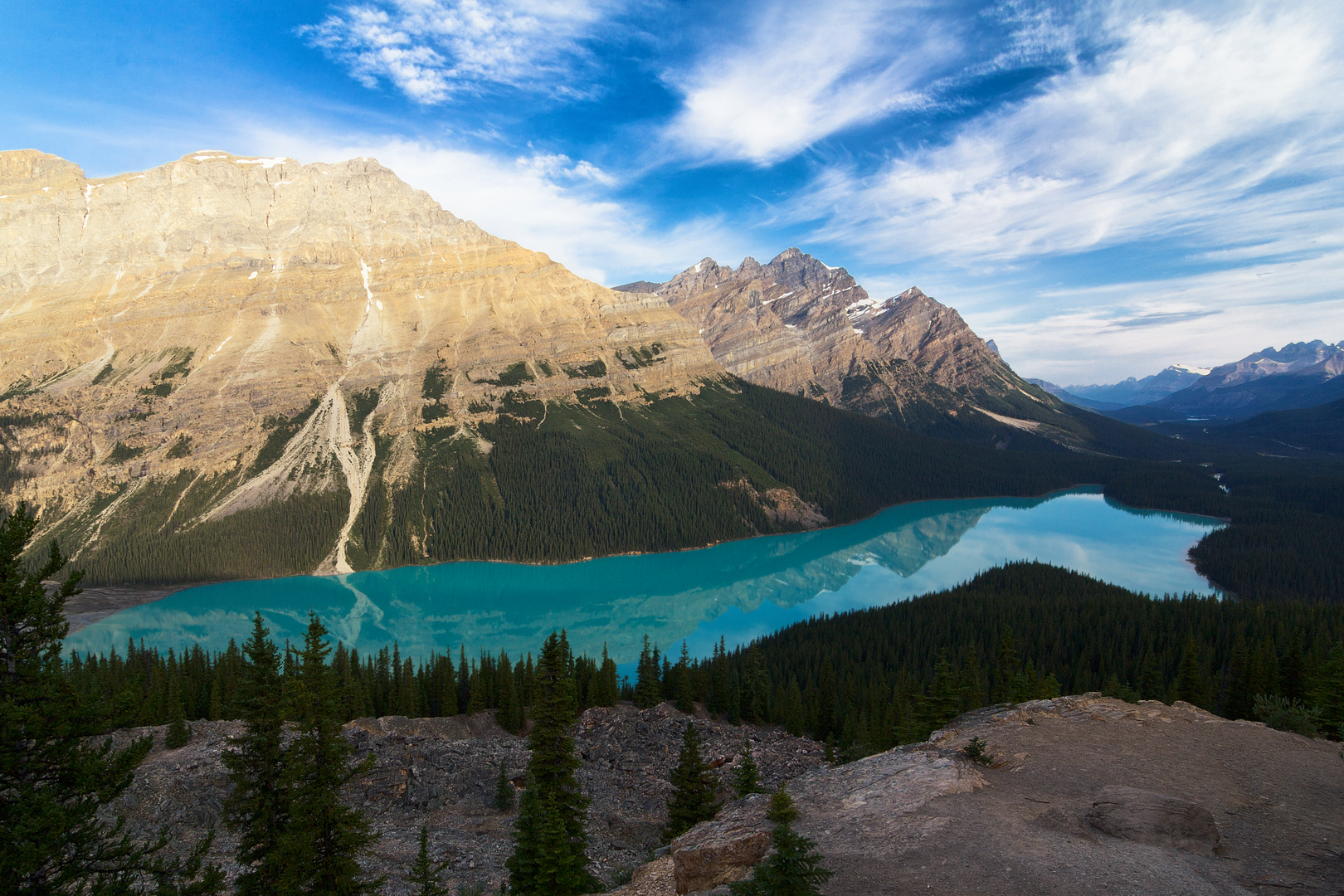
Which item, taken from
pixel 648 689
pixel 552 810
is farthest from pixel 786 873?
pixel 648 689

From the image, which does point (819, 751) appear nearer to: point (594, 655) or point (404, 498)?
point (594, 655)

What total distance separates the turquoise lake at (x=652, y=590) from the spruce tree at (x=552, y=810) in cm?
4829

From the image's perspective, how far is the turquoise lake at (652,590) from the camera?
8450 cm

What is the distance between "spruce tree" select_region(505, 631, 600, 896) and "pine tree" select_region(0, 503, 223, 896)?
9.59m

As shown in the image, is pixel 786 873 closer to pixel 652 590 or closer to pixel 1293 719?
pixel 1293 719

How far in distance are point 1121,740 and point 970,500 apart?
187 meters

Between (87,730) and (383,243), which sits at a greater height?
(383,243)

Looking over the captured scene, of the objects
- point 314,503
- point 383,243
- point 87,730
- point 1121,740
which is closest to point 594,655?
point 1121,740

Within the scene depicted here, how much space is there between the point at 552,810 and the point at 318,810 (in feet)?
25.6

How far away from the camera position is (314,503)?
12738 centimetres

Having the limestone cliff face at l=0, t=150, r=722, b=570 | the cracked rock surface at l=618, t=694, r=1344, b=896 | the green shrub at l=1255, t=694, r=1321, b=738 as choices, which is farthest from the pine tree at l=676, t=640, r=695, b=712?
the limestone cliff face at l=0, t=150, r=722, b=570

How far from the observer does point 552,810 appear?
68.9 feet

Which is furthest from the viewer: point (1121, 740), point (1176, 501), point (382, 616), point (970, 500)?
point (970, 500)

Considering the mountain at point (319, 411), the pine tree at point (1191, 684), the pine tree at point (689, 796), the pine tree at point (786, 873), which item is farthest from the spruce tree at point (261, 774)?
the mountain at point (319, 411)
